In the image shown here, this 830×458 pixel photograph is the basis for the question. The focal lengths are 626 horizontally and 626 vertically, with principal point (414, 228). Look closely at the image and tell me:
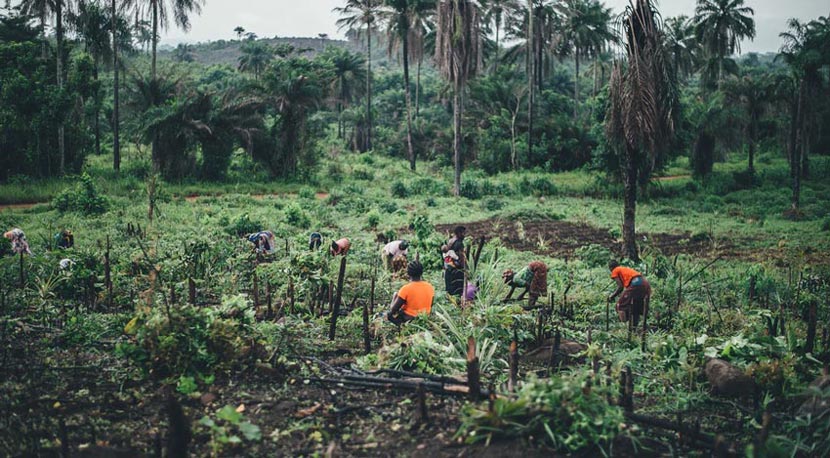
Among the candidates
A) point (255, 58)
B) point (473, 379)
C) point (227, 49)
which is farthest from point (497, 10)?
point (227, 49)

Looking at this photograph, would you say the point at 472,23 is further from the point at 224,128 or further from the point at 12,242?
the point at 12,242

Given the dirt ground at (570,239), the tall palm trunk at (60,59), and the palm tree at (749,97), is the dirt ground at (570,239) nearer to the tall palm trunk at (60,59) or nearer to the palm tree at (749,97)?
the tall palm trunk at (60,59)

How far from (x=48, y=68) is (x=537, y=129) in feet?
78.5

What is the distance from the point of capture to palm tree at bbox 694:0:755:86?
1554 inches

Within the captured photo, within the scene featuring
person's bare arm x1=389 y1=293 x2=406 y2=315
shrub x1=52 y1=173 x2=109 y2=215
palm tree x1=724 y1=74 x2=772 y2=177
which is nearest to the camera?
person's bare arm x1=389 y1=293 x2=406 y2=315

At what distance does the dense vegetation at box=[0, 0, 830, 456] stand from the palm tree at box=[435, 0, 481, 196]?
90mm

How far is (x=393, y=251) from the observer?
11000mm

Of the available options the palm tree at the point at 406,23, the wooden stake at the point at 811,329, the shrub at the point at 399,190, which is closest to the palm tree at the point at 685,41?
the palm tree at the point at 406,23

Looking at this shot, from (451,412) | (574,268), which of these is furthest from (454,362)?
(574,268)

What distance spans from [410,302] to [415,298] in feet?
0.26

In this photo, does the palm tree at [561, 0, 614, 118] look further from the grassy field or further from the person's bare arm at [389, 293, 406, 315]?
the person's bare arm at [389, 293, 406, 315]

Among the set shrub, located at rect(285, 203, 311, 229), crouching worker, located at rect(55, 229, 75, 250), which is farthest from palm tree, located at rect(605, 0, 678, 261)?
crouching worker, located at rect(55, 229, 75, 250)

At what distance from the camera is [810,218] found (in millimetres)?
20531

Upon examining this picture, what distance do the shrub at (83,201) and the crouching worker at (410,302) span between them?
42.9 feet
